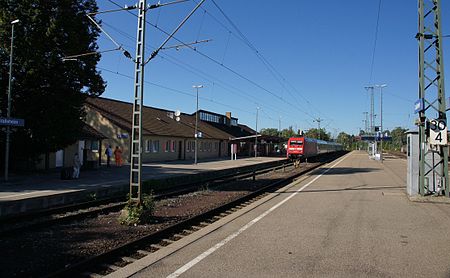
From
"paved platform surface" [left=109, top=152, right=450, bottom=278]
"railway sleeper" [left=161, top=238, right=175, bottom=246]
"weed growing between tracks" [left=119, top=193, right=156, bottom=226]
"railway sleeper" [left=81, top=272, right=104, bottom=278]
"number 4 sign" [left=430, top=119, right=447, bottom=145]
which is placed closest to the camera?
"railway sleeper" [left=81, top=272, right=104, bottom=278]

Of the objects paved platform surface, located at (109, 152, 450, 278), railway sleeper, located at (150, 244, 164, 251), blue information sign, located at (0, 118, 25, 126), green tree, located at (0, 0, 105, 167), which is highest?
green tree, located at (0, 0, 105, 167)

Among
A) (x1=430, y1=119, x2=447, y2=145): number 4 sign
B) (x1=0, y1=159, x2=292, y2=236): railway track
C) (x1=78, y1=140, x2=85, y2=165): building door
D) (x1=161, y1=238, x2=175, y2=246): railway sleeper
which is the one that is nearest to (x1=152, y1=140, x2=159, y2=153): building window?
(x1=78, y1=140, x2=85, y2=165): building door

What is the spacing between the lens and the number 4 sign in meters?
13.3

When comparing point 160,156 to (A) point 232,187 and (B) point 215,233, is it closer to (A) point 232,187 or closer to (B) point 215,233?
(A) point 232,187

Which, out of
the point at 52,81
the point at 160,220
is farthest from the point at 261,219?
the point at 52,81

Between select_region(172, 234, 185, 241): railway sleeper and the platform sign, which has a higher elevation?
the platform sign

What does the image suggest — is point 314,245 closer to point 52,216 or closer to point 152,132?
point 52,216

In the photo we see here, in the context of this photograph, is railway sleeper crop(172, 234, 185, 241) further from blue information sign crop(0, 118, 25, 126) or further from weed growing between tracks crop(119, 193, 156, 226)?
blue information sign crop(0, 118, 25, 126)

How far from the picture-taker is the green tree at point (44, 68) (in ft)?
67.5

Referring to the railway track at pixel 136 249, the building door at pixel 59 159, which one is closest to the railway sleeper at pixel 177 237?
the railway track at pixel 136 249

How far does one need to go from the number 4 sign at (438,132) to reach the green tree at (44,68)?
17.8 m

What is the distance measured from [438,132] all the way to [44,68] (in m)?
18.6

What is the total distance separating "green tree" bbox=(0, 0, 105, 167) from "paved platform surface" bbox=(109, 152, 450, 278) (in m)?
14.2

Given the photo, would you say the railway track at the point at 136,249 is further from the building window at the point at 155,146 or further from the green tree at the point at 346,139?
the green tree at the point at 346,139
